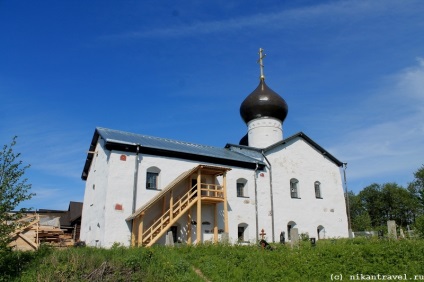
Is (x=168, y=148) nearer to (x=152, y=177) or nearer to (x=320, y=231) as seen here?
(x=152, y=177)

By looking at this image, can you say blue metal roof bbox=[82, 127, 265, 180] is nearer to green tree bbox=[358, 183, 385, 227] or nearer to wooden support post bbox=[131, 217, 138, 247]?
wooden support post bbox=[131, 217, 138, 247]

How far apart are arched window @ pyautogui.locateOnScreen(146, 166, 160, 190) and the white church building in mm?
56

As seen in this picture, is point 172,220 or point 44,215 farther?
point 44,215

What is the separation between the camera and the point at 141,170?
63.9ft

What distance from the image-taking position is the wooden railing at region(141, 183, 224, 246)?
1753cm

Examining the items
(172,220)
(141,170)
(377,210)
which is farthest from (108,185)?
(377,210)

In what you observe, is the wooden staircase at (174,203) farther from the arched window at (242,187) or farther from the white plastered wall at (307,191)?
the white plastered wall at (307,191)

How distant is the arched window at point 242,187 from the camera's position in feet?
75.1

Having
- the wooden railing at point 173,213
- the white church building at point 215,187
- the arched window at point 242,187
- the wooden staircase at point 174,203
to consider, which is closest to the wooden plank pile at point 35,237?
the white church building at point 215,187

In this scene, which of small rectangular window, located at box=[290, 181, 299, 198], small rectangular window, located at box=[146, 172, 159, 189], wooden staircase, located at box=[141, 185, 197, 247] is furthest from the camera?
small rectangular window, located at box=[290, 181, 299, 198]

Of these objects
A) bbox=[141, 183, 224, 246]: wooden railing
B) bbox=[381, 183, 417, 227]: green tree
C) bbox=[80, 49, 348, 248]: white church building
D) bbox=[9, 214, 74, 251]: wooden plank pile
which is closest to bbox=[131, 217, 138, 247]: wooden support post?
bbox=[80, 49, 348, 248]: white church building

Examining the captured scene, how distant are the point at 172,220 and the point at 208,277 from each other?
6212mm

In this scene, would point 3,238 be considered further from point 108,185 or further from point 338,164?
point 338,164

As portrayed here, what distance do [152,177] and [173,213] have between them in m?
2.61
